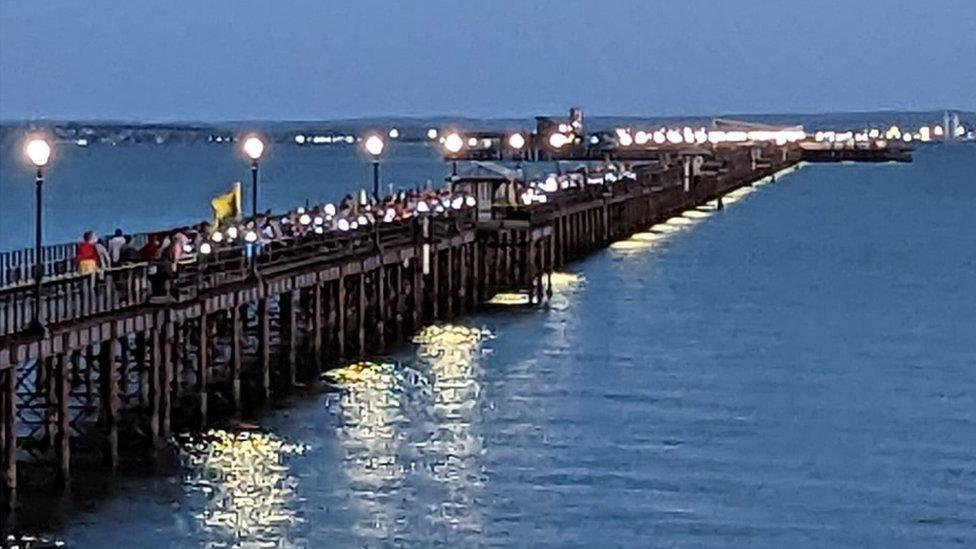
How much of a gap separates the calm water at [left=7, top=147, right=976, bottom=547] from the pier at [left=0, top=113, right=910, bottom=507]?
3.52ft

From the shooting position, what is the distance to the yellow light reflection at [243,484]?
28422 mm

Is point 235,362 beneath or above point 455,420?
above

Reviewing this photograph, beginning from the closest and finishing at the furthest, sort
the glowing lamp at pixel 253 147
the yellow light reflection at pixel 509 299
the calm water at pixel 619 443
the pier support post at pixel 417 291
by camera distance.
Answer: the calm water at pixel 619 443 → the glowing lamp at pixel 253 147 → the pier support post at pixel 417 291 → the yellow light reflection at pixel 509 299

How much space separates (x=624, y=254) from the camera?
80.2 meters

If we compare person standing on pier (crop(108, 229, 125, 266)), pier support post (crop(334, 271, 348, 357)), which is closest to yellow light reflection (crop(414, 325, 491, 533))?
pier support post (crop(334, 271, 348, 357))

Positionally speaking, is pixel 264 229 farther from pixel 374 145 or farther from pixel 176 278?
pixel 176 278

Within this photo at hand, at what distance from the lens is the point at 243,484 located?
102 feet

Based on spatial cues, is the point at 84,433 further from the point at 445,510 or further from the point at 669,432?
the point at 669,432

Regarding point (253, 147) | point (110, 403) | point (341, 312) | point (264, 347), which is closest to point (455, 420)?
point (264, 347)

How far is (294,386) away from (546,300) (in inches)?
793

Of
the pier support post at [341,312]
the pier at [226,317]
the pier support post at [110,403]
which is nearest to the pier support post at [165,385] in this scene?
the pier at [226,317]

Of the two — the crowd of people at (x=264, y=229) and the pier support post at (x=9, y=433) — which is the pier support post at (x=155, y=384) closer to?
the crowd of people at (x=264, y=229)

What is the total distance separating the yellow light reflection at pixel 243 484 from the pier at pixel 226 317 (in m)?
0.84

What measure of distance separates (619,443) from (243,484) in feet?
24.5
